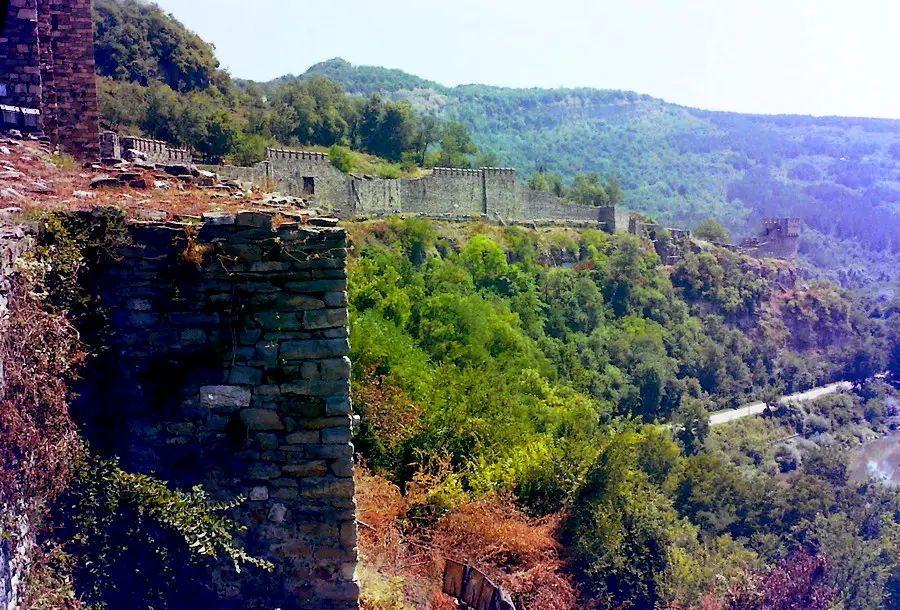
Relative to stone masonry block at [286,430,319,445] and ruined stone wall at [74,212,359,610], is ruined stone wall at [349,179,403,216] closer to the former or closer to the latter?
ruined stone wall at [74,212,359,610]

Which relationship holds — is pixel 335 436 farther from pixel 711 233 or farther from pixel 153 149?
pixel 711 233

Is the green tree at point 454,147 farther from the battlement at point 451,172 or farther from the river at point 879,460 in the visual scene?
the river at point 879,460

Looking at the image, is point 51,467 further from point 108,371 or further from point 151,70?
point 151,70

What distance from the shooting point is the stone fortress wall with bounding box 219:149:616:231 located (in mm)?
29305

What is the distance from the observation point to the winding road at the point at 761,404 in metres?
41.3

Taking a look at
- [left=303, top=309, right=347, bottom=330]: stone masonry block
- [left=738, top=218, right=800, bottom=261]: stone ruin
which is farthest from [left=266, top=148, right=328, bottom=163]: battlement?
[left=738, top=218, right=800, bottom=261]: stone ruin

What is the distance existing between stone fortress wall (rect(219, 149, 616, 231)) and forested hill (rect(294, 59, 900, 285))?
181ft

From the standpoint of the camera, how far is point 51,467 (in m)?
4.04

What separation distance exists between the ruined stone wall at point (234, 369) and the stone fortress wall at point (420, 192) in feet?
69.3

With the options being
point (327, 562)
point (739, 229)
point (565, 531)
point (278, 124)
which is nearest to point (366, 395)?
point (565, 531)

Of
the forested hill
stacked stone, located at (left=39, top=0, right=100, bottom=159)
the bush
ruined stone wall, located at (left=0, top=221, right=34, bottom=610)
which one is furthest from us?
the forested hill

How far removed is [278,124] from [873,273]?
69.3 m

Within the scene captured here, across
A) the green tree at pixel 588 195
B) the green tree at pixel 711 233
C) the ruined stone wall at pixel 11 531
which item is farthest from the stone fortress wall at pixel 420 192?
the ruined stone wall at pixel 11 531

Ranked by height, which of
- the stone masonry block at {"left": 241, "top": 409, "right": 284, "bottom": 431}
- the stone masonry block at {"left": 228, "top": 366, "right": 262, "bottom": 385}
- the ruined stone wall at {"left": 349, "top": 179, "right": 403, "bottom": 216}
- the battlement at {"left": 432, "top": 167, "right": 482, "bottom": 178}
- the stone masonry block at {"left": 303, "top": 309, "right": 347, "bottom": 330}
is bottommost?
the stone masonry block at {"left": 241, "top": 409, "right": 284, "bottom": 431}
